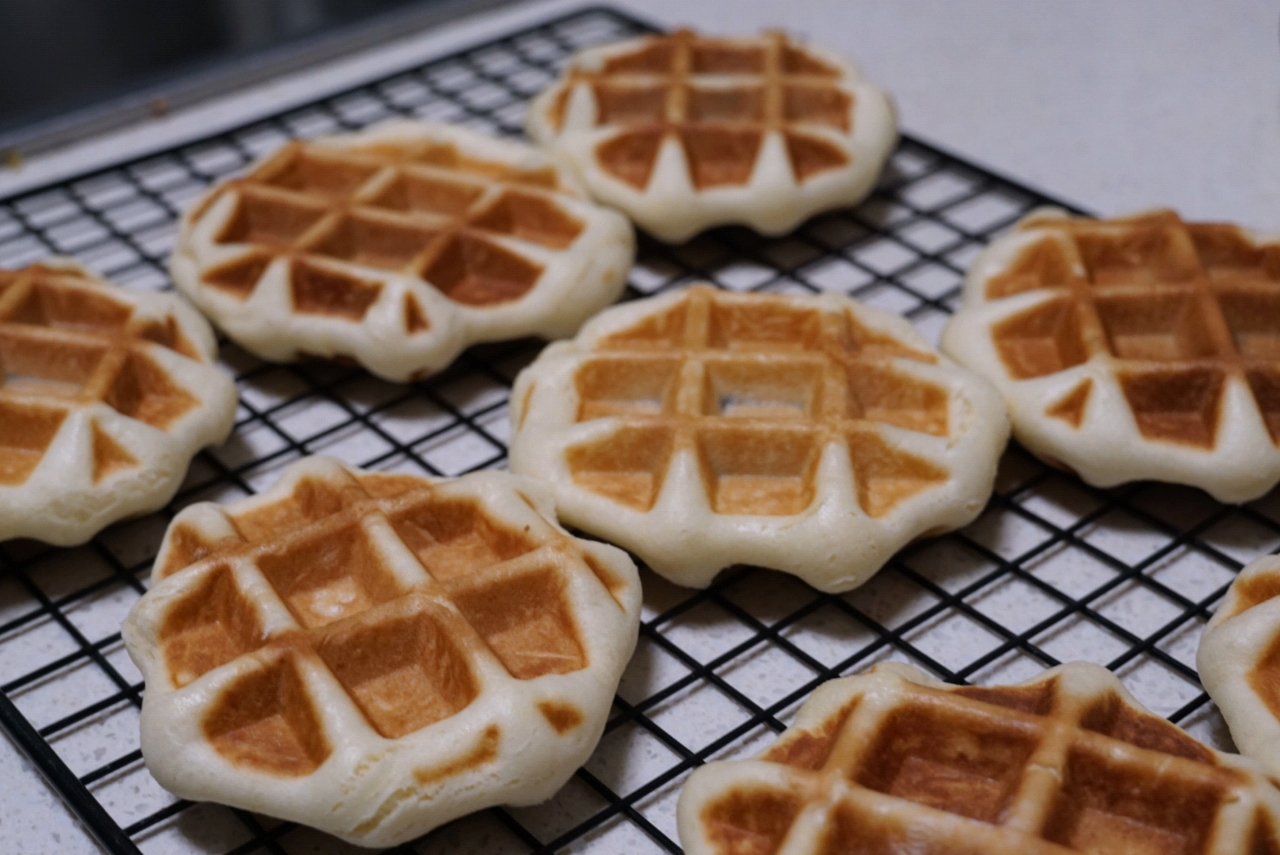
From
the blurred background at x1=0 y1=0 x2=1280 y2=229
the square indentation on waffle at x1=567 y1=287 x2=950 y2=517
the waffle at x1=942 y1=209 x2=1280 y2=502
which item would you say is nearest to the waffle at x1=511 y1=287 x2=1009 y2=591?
the square indentation on waffle at x1=567 y1=287 x2=950 y2=517

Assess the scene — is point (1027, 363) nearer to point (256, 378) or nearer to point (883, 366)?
point (883, 366)

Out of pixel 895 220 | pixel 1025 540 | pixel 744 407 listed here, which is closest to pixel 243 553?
pixel 744 407

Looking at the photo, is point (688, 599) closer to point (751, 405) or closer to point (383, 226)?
point (751, 405)

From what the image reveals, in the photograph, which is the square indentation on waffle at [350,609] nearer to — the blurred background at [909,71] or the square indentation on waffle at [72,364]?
the square indentation on waffle at [72,364]

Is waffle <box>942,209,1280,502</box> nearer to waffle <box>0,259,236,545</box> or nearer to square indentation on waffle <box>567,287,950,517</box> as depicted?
square indentation on waffle <box>567,287,950,517</box>

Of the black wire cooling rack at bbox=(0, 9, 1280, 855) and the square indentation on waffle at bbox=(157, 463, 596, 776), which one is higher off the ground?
the square indentation on waffle at bbox=(157, 463, 596, 776)

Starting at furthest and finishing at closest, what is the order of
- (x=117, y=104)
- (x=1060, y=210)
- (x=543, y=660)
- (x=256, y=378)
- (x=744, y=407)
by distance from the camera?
(x=117, y=104)
(x=1060, y=210)
(x=256, y=378)
(x=744, y=407)
(x=543, y=660)
